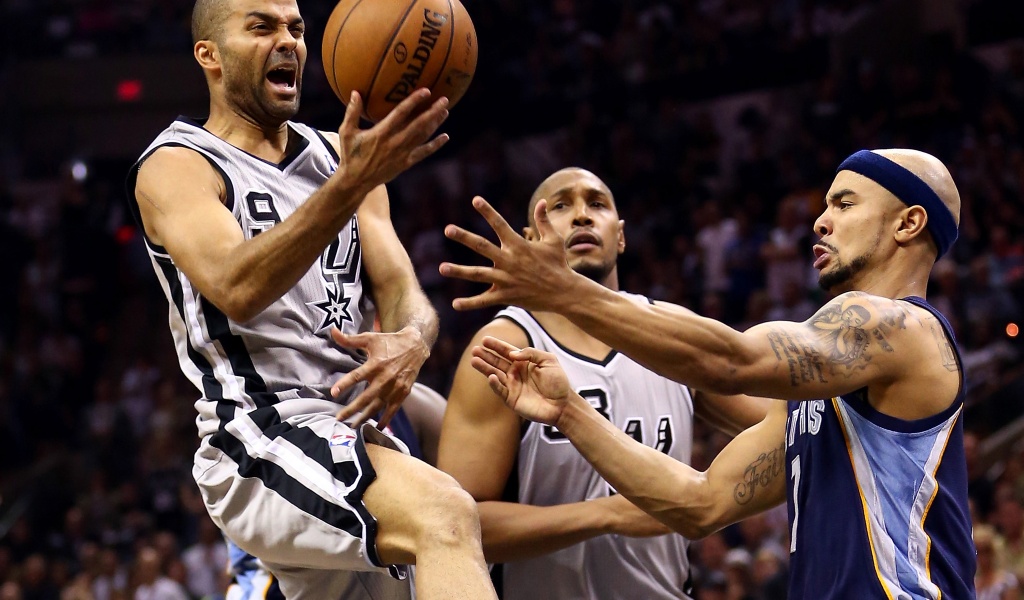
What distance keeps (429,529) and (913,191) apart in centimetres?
168

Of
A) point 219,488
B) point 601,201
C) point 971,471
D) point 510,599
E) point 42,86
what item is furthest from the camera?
point 42,86

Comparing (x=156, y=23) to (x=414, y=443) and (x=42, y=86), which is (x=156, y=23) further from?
(x=414, y=443)

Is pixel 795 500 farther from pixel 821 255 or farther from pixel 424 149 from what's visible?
pixel 424 149

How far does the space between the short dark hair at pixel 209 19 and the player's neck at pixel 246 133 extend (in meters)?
0.20

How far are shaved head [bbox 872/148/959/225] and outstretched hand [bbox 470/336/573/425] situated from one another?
115 centimetres

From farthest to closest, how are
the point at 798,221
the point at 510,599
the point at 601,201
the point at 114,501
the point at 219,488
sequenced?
the point at 114,501
the point at 798,221
the point at 601,201
the point at 510,599
the point at 219,488

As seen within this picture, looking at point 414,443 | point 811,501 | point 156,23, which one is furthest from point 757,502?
point 156,23

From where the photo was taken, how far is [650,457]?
3836mm

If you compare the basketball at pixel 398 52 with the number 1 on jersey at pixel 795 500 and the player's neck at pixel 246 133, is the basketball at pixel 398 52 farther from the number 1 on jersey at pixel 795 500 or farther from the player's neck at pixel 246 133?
the number 1 on jersey at pixel 795 500

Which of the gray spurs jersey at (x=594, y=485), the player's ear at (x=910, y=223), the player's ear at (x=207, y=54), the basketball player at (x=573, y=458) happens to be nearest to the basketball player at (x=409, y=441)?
the basketball player at (x=573, y=458)

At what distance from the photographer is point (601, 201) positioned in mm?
4824

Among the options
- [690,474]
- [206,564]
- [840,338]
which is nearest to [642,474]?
[690,474]

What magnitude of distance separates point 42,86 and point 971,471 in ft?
45.3

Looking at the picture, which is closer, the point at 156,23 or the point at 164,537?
the point at 164,537
